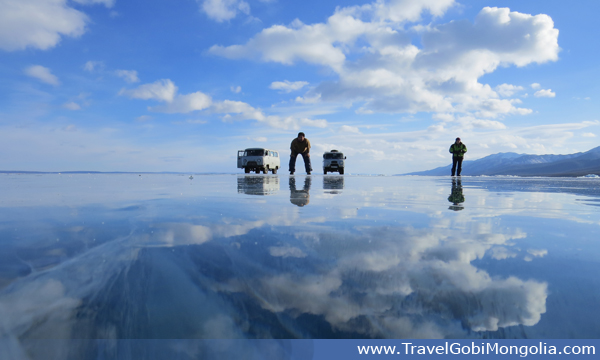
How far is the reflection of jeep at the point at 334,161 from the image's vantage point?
26547mm

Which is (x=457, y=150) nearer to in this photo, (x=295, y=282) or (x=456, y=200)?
(x=456, y=200)

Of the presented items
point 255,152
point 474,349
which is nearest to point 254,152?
point 255,152

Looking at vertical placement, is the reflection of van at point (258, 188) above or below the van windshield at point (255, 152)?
below

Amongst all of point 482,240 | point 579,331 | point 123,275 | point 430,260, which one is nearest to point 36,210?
point 123,275

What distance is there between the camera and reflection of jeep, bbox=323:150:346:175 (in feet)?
87.1

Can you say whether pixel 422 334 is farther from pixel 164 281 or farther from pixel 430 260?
pixel 164 281

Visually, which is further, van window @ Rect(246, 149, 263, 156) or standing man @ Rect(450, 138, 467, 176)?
van window @ Rect(246, 149, 263, 156)

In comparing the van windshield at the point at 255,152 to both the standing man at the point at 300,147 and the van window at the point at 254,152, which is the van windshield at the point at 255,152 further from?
the standing man at the point at 300,147

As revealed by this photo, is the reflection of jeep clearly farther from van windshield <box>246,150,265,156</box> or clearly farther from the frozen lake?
the frozen lake

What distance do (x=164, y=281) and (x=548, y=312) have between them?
180 centimetres

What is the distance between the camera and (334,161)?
26.6 m

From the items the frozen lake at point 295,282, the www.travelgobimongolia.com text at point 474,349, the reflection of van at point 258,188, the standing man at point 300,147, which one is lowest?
the www.travelgobimongolia.com text at point 474,349

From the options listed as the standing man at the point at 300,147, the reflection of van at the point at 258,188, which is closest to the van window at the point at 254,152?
the standing man at the point at 300,147

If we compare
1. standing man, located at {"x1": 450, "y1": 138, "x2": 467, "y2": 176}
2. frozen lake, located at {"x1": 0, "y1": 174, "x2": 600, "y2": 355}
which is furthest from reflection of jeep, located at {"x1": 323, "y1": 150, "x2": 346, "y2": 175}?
frozen lake, located at {"x1": 0, "y1": 174, "x2": 600, "y2": 355}
